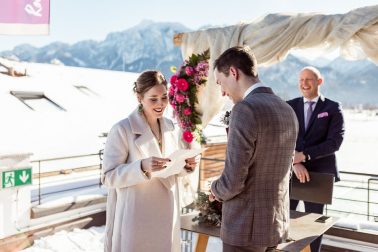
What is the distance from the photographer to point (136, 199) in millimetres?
1650

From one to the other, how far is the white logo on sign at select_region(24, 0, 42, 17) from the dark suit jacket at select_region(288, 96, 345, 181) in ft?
6.31

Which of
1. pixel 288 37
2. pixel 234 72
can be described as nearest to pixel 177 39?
pixel 288 37

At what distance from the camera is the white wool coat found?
1638 millimetres

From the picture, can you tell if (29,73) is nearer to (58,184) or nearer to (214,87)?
(58,184)

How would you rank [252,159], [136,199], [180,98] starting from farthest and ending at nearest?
[180,98] → [136,199] → [252,159]

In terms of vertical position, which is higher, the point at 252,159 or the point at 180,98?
the point at 180,98

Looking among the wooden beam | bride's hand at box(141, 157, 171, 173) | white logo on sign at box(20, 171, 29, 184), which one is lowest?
white logo on sign at box(20, 171, 29, 184)

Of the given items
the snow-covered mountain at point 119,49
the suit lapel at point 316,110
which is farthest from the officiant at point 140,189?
the snow-covered mountain at point 119,49

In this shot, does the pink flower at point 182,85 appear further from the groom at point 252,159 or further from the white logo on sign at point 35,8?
the white logo on sign at point 35,8

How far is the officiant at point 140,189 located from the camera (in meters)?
1.64

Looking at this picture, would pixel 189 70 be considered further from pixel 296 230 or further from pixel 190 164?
pixel 296 230

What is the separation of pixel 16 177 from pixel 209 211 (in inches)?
93.1

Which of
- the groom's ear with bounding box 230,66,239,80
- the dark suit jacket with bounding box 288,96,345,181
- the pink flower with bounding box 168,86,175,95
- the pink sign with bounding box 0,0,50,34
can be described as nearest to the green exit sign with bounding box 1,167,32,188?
the pink sign with bounding box 0,0,50,34

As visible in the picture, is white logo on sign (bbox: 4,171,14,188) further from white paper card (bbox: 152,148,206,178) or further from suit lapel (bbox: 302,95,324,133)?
suit lapel (bbox: 302,95,324,133)
